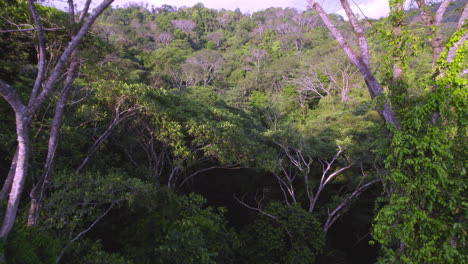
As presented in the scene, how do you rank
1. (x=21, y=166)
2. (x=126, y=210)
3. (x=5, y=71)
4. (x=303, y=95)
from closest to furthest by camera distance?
(x=21, y=166) → (x=5, y=71) → (x=126, y=210) → (x=303, y=95)

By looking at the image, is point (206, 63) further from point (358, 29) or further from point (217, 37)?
point (358, 29)

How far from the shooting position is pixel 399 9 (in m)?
3.73

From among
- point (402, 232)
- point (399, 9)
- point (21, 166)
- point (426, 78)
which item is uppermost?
point (399, 9)

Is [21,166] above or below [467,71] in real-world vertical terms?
below

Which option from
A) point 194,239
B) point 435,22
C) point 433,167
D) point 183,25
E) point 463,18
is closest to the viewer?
point 433,167

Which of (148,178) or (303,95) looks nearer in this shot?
(148,178)

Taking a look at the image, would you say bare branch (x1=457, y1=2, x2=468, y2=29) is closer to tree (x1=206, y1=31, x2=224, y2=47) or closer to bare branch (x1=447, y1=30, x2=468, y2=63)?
bare branch (x1=447, y1=30, x2=468, y2=63)

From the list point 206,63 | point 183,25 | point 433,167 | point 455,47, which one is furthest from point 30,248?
point 183,25

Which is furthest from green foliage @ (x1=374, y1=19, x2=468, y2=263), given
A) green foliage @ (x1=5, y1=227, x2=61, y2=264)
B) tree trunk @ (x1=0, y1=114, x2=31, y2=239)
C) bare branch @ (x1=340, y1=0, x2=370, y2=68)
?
tree trunk @ (x1=0, y1=114, x2=31, y2=239)

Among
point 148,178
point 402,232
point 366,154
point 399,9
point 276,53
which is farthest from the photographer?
point 276,53

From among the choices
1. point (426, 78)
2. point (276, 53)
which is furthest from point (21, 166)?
point (276, 53)

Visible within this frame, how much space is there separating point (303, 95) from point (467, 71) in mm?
20450

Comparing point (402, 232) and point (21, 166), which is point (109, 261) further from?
point (402, 232)


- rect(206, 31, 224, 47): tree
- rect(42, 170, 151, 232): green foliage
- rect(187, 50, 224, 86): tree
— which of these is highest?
rect(206, 31, 224, 47): tree
